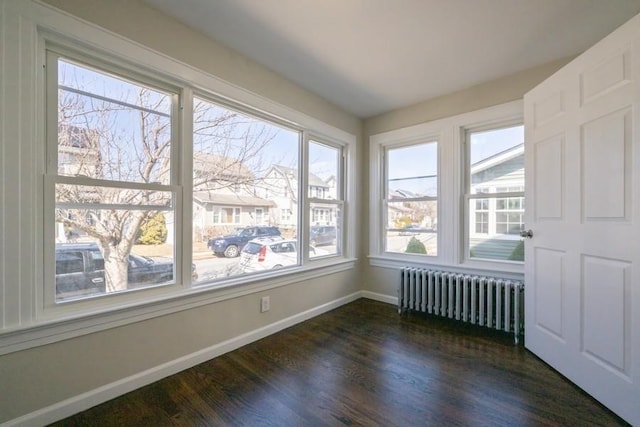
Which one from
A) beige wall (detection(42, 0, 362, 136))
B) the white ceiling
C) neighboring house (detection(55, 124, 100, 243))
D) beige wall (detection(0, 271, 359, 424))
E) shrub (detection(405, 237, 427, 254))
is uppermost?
the white ceiling

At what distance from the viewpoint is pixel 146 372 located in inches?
72.6

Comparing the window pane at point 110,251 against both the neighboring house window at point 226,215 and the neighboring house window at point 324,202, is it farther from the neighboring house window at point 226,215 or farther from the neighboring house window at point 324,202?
the neighboring house window at point 324,202

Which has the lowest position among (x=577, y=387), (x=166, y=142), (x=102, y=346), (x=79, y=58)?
(x=577, y=387)

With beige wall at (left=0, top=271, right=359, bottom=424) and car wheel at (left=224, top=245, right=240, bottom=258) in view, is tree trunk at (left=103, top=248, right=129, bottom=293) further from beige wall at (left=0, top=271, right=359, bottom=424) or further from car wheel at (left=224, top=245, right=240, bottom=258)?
car wheel at (left=224, top=245, right=240, bottom=258)

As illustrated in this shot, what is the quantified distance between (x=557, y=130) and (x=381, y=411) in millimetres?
2272

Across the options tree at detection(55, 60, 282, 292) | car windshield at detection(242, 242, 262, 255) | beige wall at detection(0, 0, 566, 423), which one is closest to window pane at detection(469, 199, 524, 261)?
beige wall at detection(0, 0, 566, 423)

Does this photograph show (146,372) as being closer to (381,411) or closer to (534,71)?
(381,411)

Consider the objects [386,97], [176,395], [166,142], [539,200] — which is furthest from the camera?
[386,97]

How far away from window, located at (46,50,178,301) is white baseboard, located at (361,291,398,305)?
2.56 m

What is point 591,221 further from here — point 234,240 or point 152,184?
point 152,184

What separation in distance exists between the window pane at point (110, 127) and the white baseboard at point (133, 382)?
4.18 ft

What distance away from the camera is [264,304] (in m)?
2.59

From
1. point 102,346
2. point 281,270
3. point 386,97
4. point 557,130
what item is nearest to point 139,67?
point 102,346

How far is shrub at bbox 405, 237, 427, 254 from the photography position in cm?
339
